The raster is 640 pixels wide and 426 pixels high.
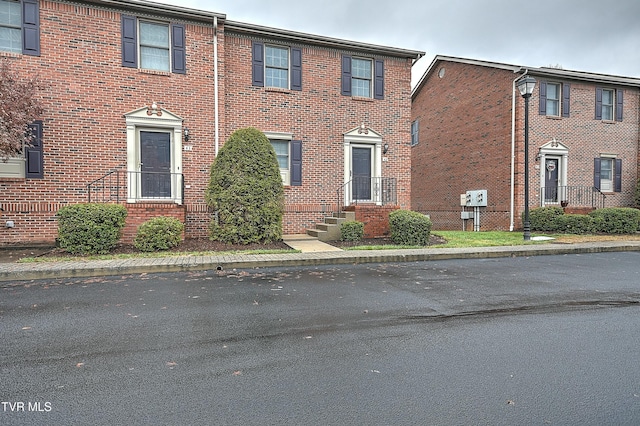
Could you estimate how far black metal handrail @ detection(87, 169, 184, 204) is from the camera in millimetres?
10367

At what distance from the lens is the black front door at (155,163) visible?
10789 mm

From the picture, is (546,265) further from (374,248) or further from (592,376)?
(592,376)

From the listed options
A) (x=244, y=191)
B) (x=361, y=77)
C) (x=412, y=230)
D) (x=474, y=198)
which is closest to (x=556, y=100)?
(x=474, y=198)

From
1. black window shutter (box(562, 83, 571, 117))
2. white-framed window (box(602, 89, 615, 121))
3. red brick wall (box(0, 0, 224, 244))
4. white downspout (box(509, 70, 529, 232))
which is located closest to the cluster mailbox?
white downspout (box(509, 70, 529, 232))

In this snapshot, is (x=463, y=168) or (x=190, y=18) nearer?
(x=190, y=18)

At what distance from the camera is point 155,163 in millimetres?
10938

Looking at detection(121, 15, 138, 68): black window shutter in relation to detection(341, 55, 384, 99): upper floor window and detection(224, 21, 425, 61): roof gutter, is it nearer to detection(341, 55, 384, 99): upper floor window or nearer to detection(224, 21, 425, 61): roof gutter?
detection(224, 21, 425, 61): roof gutter

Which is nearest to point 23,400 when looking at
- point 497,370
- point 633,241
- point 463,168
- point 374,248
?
point 497,370

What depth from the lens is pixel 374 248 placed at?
9766 mm

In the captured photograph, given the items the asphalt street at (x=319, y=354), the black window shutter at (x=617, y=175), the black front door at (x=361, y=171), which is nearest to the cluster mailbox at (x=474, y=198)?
the black window shutter at (x=617, y=175)

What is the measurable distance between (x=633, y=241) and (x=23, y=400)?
14877 millimetres

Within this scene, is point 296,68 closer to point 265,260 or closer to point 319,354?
point 265,260

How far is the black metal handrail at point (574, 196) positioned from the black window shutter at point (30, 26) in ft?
60.9

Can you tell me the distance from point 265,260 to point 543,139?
1392 centimetres
